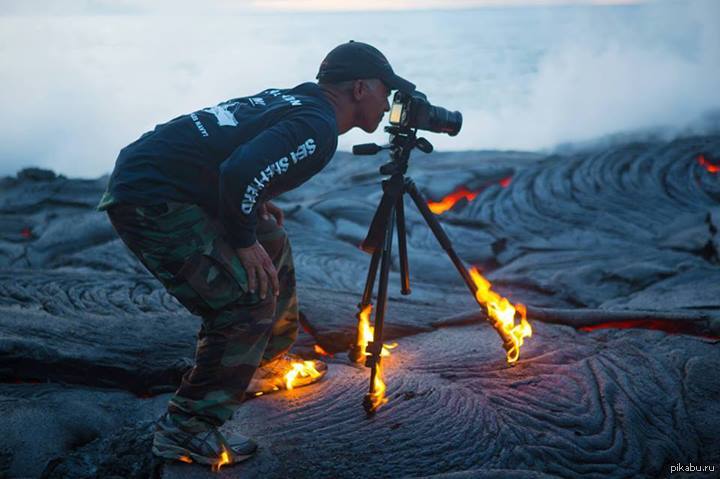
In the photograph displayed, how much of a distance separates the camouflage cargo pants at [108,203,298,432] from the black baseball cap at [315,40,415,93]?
2.87 feet

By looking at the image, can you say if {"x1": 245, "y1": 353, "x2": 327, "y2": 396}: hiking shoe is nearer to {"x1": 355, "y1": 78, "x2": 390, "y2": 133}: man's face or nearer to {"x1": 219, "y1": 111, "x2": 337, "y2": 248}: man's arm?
{"x1": 219, "y1": 111, "x2": 337, "y2": 248}: man's arm

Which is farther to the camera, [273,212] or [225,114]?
[273,212]

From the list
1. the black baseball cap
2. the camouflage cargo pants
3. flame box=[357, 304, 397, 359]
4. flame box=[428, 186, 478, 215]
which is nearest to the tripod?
flame box=[357, 304, 397, 359]

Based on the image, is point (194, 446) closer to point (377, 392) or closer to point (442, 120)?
point (377, 392)

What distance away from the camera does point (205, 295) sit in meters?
2.72

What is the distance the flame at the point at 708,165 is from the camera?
873cm

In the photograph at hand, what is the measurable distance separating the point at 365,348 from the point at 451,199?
220 inches

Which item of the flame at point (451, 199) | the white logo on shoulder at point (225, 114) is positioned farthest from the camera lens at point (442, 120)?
the flame at point (451, 199)

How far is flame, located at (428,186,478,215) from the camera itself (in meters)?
8.78

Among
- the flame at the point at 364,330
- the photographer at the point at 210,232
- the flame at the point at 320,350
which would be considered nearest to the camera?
the photographer at the point at 210,232

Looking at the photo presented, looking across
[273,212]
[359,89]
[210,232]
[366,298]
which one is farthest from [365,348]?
[359,89]

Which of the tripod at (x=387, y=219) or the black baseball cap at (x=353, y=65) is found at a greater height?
the black baseball cap at (x=353, y=65)

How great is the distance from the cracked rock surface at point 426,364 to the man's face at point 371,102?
4.60 ft

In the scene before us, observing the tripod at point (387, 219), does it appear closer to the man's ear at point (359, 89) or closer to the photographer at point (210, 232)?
the man's ear at point (359, 89)
